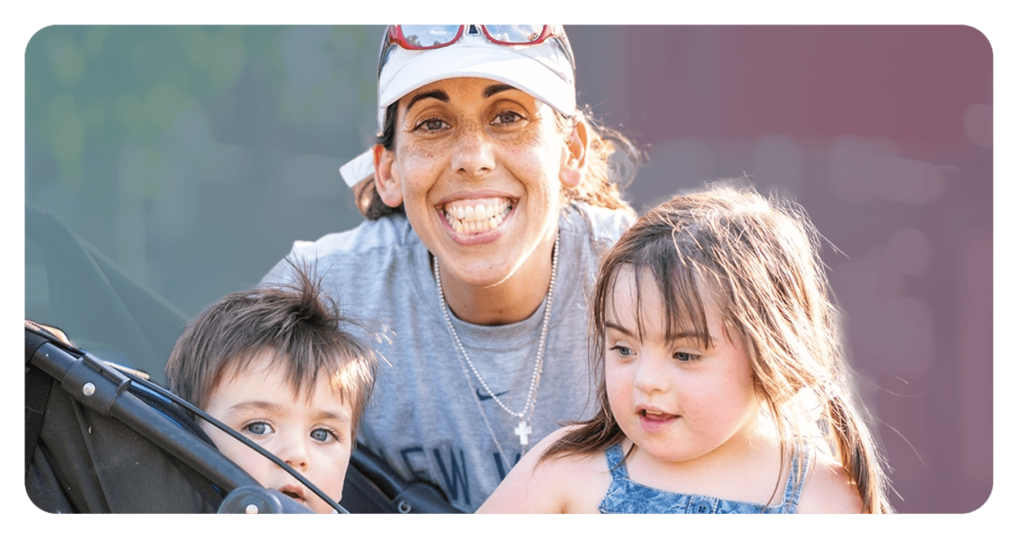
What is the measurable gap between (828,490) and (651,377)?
45 cm

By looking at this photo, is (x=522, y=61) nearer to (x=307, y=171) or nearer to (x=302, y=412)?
(x=307, y=171)

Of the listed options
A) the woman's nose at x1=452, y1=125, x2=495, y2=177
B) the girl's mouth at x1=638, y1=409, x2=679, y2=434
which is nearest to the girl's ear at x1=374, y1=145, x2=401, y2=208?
the woman's nose at x1=452, y1=125, x2=495, y2=177

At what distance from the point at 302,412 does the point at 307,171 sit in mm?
641

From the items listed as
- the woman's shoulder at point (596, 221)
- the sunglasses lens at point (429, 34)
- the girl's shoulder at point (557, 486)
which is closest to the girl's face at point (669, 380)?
the girl's shoulder at point (557, 486)

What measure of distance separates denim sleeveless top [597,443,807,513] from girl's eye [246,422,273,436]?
0.71 meters

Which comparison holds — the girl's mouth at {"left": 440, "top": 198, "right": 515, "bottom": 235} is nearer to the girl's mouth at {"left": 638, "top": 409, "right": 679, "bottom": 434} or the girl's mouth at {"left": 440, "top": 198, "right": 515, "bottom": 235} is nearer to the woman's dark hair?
the woman's dark hair

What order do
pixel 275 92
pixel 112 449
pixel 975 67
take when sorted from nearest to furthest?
pixel 112 449 → pixel 975 67 → pixel 275 92

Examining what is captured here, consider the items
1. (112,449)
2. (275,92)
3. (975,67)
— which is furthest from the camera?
(275,92)

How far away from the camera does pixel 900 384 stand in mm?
2023

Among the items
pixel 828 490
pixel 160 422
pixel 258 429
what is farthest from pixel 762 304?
A: pixel 160 422

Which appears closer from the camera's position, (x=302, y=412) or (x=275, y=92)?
(x=302, y=412)

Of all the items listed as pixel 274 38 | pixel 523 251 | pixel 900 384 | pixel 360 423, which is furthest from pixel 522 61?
pixel 900 384

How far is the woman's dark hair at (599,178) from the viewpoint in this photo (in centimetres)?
223

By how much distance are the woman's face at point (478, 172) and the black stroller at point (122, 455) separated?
534 millimetres
